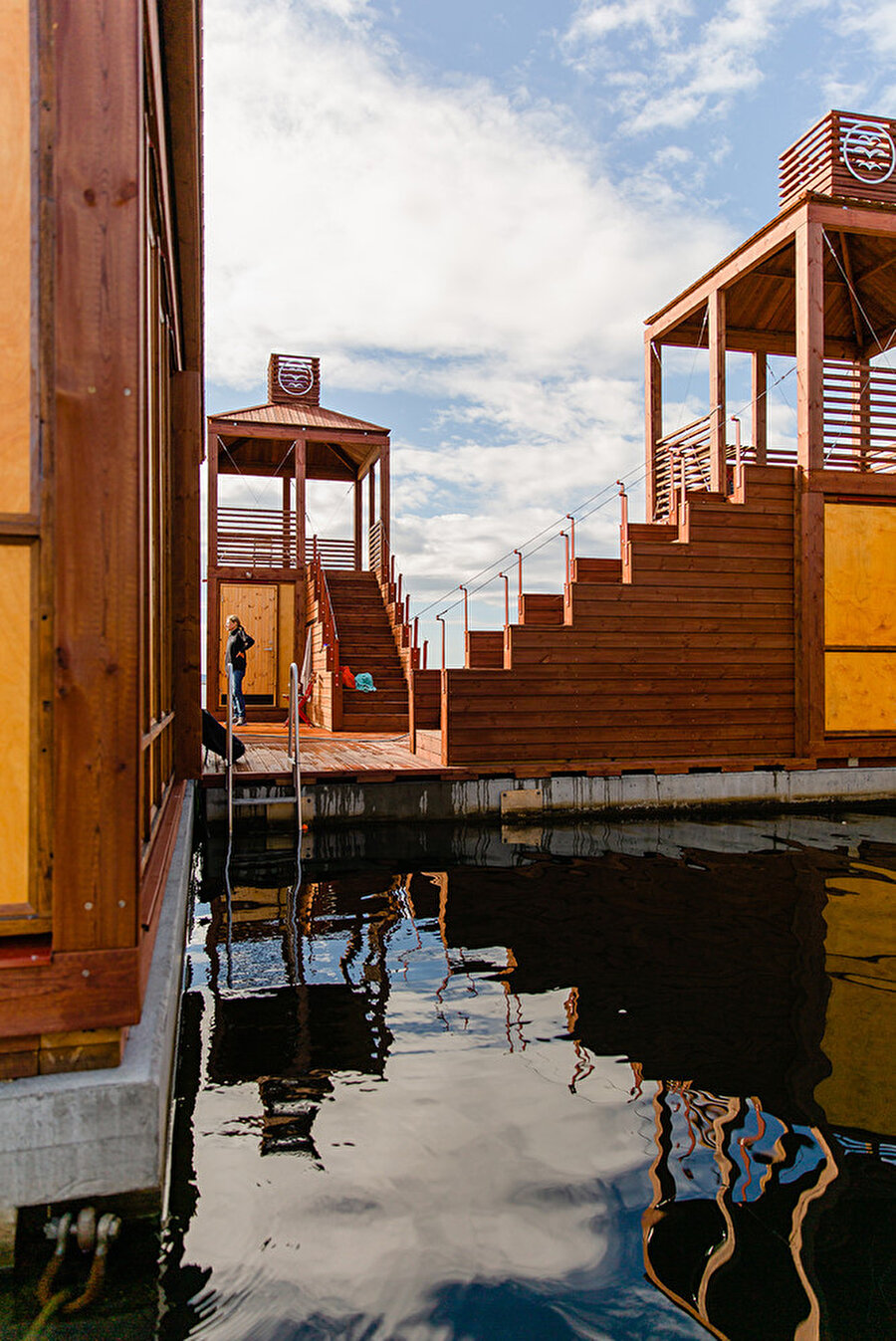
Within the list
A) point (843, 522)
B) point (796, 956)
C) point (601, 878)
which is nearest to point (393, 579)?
point (843, 522)

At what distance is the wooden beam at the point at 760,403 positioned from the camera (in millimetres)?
14977

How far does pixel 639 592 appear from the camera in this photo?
1093 centimetres

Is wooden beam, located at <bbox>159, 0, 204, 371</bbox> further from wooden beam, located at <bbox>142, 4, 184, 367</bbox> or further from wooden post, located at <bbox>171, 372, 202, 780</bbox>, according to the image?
wooden post, located at <bbox>171, 372, 202, 780</bbox>

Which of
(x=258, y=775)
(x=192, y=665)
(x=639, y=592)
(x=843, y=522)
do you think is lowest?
(x=258, y=775)

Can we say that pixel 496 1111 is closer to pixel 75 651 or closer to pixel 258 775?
pixel 75 651

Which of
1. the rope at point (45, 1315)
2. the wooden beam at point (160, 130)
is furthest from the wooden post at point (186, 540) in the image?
the rope at point (45, 1315)

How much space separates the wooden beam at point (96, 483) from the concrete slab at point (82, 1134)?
19 cm

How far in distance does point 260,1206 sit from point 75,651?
182 centimetres

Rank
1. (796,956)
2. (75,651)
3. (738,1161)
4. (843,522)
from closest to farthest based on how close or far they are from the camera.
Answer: (75,651) < (738,1161) < (796,956) < (843,522)

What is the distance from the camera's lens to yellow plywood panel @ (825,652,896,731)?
37.8ft

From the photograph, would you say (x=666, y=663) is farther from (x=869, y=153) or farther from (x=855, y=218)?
(x=869, y=153)

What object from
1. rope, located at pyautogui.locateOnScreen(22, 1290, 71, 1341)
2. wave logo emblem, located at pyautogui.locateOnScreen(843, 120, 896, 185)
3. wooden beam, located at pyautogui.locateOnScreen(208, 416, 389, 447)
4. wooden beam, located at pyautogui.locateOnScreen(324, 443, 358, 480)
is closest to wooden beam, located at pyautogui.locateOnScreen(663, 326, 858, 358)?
wave logo emblem, located at pyautogui.locateOnScreen(843, 120, 896, 185)

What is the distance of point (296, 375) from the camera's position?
70.7 feet

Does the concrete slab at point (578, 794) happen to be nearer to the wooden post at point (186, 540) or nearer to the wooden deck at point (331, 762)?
the wooden deck at point (331, 762)
